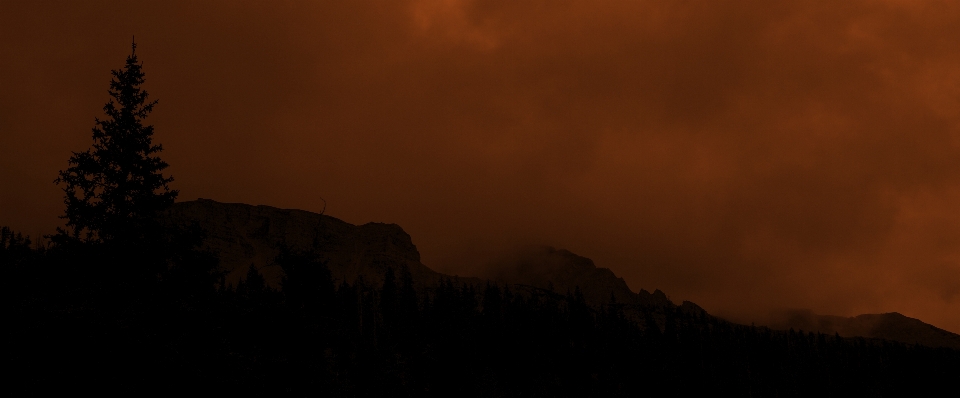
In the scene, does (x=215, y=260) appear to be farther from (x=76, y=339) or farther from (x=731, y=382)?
(x=731, y=382)

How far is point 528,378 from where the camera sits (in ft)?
336

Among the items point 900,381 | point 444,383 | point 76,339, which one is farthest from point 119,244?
point 900,381

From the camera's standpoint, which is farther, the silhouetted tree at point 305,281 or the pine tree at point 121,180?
the silhouetted tree at point 305,281

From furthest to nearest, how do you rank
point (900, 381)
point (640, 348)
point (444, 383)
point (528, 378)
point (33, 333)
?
1. point (900, 381)
2. point (640, 348)
3. point (528, 378)
4. point (444, 383)
5. point (33, 333)

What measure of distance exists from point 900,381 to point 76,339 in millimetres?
187857

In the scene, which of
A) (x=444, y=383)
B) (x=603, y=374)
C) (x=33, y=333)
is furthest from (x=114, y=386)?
(x=603, y=374)

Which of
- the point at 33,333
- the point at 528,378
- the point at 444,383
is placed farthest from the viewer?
Result: the point at 528,378

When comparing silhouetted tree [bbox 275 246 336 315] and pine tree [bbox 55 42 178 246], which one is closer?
pine tree [bbox 55 42 178 246]

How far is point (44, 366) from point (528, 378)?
294 ft

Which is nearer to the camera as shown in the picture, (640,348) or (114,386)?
(114,386)

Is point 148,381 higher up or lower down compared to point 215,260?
lower down

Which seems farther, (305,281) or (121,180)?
(305,281)

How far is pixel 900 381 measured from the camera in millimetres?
168375

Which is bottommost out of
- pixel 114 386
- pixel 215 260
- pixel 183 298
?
pixel 114 386
